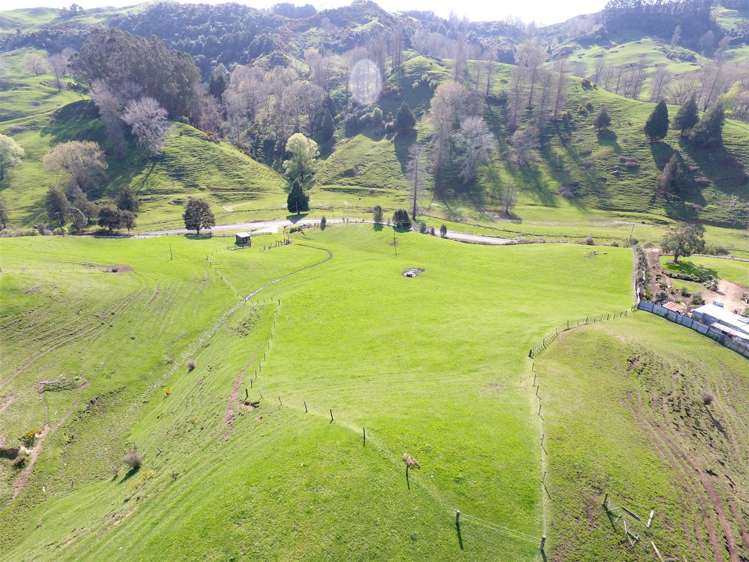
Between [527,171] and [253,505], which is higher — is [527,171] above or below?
above

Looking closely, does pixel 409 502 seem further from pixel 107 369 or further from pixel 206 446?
pixel 107 369

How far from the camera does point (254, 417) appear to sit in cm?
3888

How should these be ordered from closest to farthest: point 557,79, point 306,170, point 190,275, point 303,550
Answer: point 303,550 < point 190,275 < point 306,170 < point 557,79

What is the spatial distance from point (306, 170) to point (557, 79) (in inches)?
4651

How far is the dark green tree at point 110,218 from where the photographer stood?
100875 millimetres

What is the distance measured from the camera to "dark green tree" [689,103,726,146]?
5659 inches

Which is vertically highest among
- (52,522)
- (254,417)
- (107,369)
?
(254,417)

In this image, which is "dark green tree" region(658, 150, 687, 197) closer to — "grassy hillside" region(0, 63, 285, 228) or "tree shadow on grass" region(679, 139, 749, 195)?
"tree shadow on grass" region(679, 139, 749, 195)

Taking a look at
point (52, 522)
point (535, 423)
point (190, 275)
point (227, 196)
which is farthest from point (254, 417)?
point (227, 196)

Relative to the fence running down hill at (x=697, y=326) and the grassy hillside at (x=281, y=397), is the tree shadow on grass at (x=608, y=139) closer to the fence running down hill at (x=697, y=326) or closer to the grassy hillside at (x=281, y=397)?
the grassy hillside at (x=281, y=397)

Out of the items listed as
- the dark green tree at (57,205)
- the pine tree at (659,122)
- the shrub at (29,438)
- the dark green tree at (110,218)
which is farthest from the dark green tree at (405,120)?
the shrub at (29,438)

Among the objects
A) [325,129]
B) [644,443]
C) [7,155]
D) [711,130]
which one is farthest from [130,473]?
[711,130]

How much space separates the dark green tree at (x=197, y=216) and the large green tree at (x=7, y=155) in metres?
86.7

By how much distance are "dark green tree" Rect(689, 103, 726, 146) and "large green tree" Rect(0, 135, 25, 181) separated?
9456 inches
